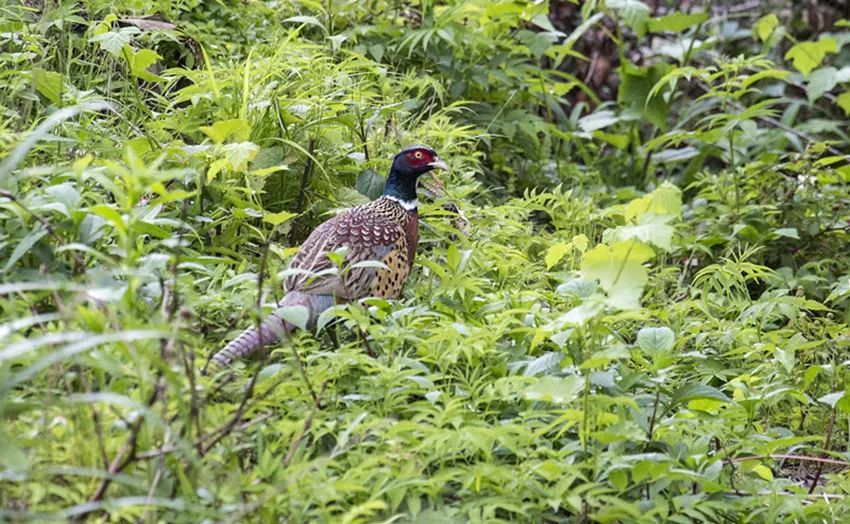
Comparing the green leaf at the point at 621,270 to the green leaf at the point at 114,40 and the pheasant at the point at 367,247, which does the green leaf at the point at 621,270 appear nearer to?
the pheasant at the point at 367,247

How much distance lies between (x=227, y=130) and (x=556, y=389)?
185 cm

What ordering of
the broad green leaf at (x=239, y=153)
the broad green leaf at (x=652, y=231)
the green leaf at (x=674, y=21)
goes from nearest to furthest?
1. the broad green leaf at (x=652, y=231)
2. the broad green leaf at (x=239, y=153)
3. the green leaf at (x=674, y=21)

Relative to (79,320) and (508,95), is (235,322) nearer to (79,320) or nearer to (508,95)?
(79,320)

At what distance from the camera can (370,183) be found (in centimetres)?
506

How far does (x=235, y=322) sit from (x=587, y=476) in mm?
1240

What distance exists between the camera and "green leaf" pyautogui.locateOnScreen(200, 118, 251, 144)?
437 cm

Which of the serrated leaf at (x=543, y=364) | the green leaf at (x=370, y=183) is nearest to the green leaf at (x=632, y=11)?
the green leaf at (x=370, y=183)

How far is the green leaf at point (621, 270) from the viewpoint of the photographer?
312cm

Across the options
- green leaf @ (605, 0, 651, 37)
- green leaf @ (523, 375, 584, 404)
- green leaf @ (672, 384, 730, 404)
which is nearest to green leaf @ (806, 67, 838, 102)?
green leaf @ (605, 0, 651, 37)

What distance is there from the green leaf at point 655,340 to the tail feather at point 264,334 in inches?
45.4

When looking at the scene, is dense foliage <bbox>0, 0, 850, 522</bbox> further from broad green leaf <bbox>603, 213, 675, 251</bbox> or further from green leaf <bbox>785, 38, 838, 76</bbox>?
green leaf <bbox>785, 38, 838, 76</bbox>

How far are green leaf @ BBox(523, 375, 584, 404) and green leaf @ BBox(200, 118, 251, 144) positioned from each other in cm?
176

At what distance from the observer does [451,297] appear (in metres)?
4.23

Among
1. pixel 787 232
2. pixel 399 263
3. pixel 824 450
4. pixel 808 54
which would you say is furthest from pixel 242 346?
pixel 808 54
